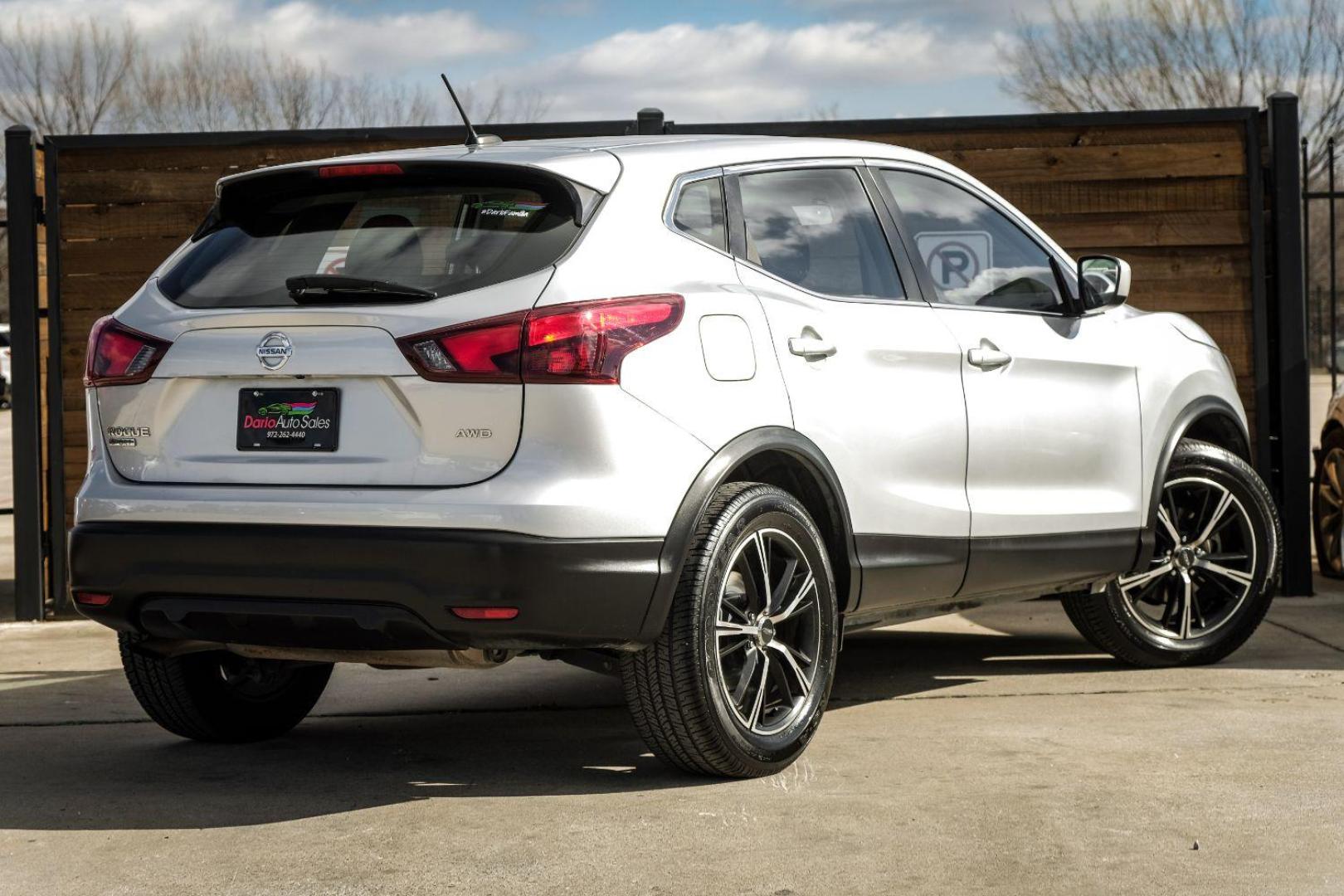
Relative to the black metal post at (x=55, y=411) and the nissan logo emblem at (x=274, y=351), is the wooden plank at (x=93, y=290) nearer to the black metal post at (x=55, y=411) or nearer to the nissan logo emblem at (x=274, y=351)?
the black metal post at (x=55, y=411)

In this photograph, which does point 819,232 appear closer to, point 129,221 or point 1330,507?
point 129,221

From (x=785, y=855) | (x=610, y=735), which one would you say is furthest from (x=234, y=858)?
(x=610, y=735)

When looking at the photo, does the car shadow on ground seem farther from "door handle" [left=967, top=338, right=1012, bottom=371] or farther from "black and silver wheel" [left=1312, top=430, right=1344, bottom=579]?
"black and silver wheel" [left=1312, top=430, right=1344, bottom=579]

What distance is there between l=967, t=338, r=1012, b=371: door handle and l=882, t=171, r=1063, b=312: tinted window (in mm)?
171

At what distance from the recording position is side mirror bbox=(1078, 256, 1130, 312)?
6.37 metres

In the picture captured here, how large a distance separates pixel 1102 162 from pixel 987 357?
344cm

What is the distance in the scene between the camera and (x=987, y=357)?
5797 millimetres

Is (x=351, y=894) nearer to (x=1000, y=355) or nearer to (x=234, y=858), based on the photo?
(x=234, y=858)

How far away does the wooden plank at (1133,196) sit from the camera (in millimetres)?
8883

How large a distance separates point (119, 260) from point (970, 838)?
6.04 m

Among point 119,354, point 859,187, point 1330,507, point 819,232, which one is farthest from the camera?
point 1330,507

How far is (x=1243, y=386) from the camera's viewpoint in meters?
8.83

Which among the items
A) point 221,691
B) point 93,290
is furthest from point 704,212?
point 93,290

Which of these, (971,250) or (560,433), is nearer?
(560,433)
